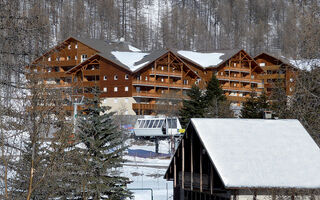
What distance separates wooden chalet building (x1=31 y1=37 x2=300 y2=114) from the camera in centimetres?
7488

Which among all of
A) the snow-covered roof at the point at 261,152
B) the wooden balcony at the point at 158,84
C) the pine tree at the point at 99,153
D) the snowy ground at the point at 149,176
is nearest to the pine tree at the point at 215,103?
the snowy ground at the point at 149,176

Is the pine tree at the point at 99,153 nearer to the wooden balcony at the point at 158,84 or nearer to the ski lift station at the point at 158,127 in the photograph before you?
the ski lift station at the point at 158,127

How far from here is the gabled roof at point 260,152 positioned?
60.6ft

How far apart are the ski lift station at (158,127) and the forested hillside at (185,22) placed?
236 feet

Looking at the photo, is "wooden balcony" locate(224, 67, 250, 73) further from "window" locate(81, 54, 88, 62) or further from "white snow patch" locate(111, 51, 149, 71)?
"window" locate(81, 54, 88, 62)

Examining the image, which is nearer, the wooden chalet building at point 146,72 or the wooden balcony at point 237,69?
the wooden chalet building at point 146,72

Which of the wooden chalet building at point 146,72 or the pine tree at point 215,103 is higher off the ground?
the wooden chalet building at point 146,72

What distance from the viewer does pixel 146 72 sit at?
77125 millimetres

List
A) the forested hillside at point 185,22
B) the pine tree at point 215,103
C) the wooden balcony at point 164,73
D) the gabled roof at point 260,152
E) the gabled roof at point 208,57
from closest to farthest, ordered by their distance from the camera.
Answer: the gabled roof at point 260,152 < the pine tree at point 215,103 < the wooden balcony at point 164,73 < the gabled roof at point 208,57 < the forested hillside at point 185,22

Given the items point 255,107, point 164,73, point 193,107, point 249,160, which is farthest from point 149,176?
point 164,73

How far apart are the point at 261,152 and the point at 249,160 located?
2.82 ft

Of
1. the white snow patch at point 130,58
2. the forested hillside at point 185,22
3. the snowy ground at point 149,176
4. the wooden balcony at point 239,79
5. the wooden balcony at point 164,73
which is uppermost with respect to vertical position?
the forested hillside at point 185,22

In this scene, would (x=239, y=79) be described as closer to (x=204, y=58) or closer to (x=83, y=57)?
(x=204, y=58)

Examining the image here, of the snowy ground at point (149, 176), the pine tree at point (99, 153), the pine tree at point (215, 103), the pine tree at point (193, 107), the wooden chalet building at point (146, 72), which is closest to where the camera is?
the pine tree at point (99, 153)
